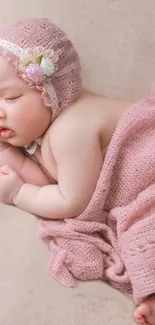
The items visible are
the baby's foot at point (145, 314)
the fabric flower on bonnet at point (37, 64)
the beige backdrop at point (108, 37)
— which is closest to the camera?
the baby's foot at point (145, 314)

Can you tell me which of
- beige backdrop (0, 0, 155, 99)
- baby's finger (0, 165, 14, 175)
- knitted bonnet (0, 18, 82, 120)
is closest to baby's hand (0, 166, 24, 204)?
baby's finger (0, 165, 14, 175)

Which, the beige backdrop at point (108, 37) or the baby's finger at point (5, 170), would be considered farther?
the beige backdrop at point (108, 37)

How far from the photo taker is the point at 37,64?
98cm

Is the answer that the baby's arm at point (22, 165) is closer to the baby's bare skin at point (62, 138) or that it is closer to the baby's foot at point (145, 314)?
the baby's bare skin at point (62, 138)

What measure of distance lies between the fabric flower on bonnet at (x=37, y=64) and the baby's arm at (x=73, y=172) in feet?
0.32

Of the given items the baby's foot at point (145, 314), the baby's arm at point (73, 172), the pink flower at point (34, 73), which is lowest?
the baby's foot at point (145, 314)

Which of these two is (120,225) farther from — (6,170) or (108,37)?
(108,37)

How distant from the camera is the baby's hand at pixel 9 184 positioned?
1.03 metres

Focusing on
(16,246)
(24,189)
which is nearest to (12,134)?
(24,189)

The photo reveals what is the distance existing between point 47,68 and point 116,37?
Result: 0.25 meters

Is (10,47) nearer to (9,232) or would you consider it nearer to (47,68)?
(47,68)

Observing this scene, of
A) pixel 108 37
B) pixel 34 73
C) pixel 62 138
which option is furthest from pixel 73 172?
pixel 108 37

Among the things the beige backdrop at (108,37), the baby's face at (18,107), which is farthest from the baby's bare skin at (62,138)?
the beige backdrop at (108,37)

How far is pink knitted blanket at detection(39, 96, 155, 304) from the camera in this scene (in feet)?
2.97
